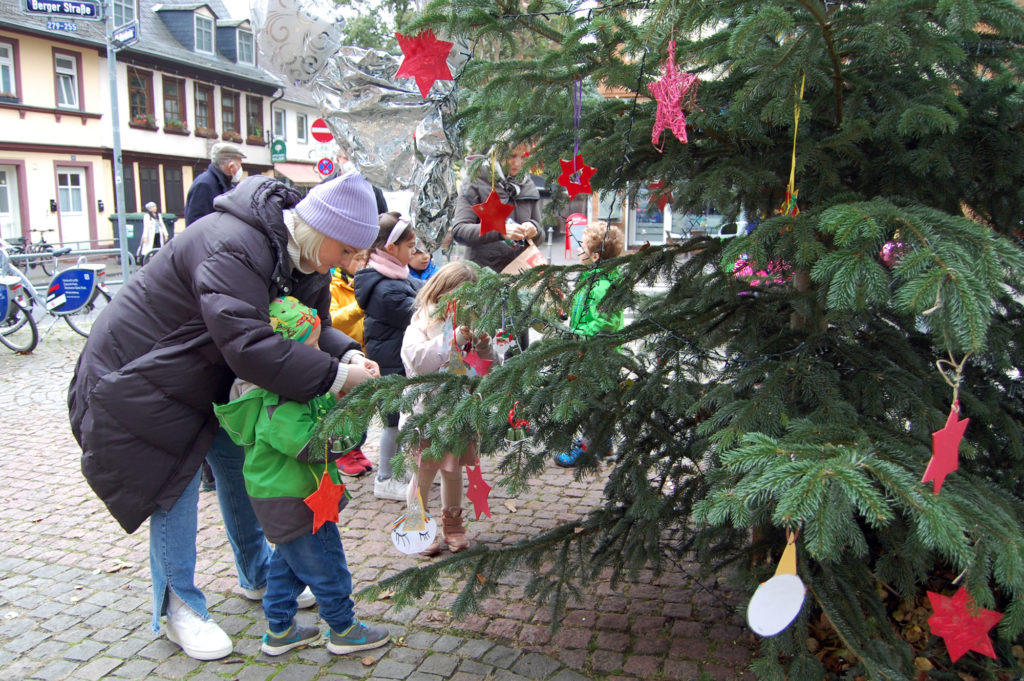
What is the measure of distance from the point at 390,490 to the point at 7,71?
90.0 feet

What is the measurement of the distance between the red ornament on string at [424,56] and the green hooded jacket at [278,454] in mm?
1306

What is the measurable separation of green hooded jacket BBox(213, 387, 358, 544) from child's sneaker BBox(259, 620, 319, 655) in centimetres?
49

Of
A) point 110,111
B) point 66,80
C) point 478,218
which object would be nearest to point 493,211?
point 478,218

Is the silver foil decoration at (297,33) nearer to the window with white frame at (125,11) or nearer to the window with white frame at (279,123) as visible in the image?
the window with white frame at (125,11)

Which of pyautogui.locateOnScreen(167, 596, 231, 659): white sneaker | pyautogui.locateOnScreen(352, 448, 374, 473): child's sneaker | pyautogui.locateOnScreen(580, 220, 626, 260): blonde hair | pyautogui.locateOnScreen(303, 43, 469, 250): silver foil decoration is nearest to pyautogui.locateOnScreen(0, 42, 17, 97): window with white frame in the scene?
pyautogui.locateOnScreen(303, 43, 469, 250): silver foil decoration

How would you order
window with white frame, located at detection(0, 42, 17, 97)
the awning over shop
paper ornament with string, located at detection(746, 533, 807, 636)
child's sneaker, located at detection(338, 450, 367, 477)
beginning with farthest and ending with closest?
the awning over shop, window with white frame, located at detection(0, 42, 17, 97), child's sneaker, located at detection(338, 450, 367, 477), paper ornament with string, located at detection(746, 533, 807, 636)

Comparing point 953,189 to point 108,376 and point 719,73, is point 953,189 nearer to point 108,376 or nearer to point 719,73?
point 719,73

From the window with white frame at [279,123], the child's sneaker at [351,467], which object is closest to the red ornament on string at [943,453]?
the child's sneaker at [351,467]

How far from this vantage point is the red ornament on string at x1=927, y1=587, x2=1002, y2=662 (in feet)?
8.05

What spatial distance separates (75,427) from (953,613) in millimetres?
3020

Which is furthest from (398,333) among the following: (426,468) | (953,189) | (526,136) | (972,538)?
(972,538)

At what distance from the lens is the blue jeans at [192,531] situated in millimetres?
3100

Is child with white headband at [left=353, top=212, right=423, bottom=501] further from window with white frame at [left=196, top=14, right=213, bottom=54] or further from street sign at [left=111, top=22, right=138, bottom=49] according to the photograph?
window with white frame at [left=196, top=14, right=213, bottom=54]

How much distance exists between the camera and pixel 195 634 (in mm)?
3145
